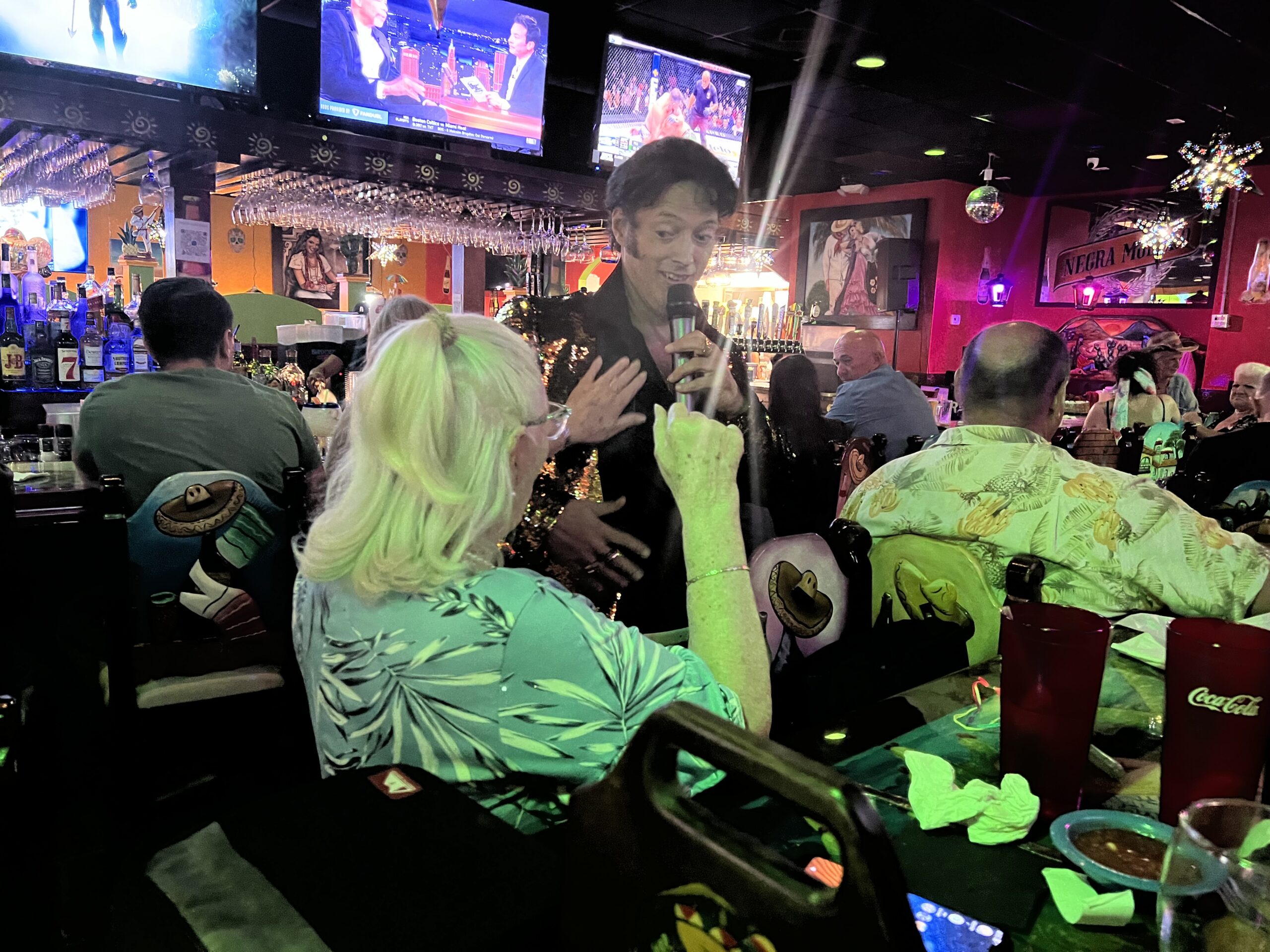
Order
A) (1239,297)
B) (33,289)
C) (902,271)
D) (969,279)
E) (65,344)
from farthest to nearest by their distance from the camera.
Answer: (969,279)
(902,271)
(1239,297)
(33,289)
(65,344)

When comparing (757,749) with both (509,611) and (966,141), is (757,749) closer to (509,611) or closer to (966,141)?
(509,611)

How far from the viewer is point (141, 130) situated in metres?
3.66

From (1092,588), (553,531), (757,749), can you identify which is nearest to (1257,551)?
(1092,588)

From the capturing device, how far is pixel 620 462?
1.84 metres

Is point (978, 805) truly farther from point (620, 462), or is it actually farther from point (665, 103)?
point (665, 103)

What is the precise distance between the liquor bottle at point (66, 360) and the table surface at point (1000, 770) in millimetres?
4142

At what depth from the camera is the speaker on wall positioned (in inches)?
409

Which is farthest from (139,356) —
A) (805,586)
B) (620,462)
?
(805,586)

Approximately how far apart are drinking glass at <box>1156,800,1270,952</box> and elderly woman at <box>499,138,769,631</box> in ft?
3.94

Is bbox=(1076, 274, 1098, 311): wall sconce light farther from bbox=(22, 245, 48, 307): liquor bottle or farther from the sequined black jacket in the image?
bbox=(22, 245, 48, 307): liquor bottle

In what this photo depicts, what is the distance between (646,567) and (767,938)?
1.38 metres

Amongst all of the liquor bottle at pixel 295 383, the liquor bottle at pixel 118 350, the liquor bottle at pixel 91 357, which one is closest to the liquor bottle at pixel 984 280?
the liquor bottle at pixel 295 383

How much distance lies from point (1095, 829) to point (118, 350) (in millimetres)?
4527

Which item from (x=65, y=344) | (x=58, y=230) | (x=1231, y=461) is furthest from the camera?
(x=58, y=230)
